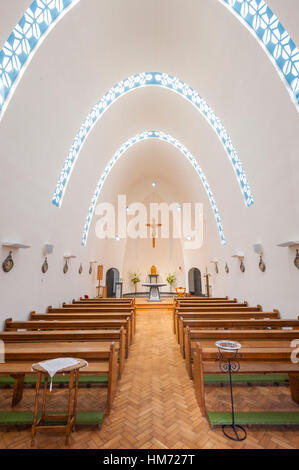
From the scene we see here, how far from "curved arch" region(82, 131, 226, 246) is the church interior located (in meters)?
0.16

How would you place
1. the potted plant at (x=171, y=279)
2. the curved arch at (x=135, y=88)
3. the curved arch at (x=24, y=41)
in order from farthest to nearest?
the potted plant at (x=171, y=279) < the curved arch at (x=135, y=88) < the curved arch at (x=24, y=41)

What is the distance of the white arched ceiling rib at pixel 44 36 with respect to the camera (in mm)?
3428

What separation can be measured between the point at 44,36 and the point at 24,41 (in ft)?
1.55

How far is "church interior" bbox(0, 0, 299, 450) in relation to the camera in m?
2.30

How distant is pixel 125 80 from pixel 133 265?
35.8 ft

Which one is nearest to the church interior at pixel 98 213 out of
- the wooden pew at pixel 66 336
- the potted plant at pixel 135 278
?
the wooden pew at pixel 66 336

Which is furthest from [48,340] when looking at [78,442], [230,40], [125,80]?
[125,80]

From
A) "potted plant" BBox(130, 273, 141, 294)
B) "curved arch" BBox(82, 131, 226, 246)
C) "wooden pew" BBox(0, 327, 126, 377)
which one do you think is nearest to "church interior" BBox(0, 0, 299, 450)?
"wooden pew" BBox(0, 327, 126, 377)

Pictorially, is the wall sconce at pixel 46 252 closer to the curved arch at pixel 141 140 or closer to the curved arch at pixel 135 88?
the curved arch at pixel 135 88

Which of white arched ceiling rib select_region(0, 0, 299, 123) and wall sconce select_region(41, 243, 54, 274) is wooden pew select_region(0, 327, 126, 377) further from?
white arched ceiling rib select_region(0, 0, 299, 123)

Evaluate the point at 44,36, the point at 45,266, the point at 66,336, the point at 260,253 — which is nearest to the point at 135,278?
the point at 45,266

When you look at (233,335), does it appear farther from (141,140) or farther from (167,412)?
(141,140)

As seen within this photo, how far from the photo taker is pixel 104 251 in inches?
449

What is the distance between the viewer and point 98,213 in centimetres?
952
